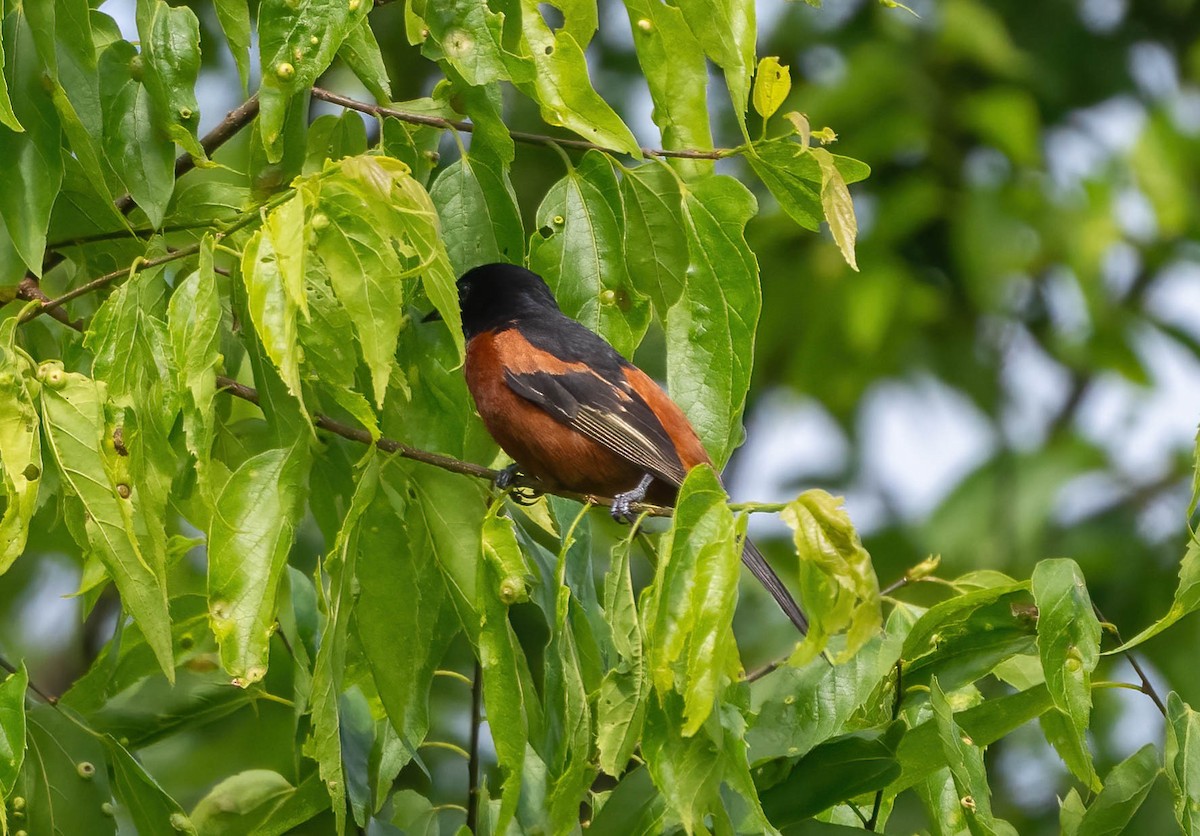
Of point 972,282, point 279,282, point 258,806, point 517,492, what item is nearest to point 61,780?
point 258,806

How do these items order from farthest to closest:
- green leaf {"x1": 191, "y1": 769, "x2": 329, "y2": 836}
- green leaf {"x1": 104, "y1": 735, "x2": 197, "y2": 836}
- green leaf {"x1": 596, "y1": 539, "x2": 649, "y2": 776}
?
green leaf {"x1": 191, "y1": 769, "x2": 329, "y2": 836}, green leaf {"x1": 104, "y1": 735, "x2": 197, "y2": 836}, green leaf {"x1": 596, "y1": 539, "x2": 649, "y2": 776}

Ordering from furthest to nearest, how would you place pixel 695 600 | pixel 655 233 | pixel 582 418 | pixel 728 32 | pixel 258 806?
pixel 582 418, pixel 258 806, pixel 655 233, pixel 728 32, pixel 695 600

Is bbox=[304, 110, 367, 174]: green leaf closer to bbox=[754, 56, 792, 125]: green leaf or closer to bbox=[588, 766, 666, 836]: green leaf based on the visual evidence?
bbox=[754, 56, 792, 125]: green leaf

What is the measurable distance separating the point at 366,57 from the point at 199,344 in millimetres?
762

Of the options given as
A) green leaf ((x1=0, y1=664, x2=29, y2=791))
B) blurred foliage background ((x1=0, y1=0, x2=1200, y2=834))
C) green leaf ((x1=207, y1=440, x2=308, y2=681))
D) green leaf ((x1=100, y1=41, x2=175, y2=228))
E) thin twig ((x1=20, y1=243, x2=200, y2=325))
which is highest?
green leaf ((x1=100, y1=41, x2=175, y2=228))

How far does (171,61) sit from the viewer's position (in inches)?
103

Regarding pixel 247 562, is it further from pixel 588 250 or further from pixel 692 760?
pixel 588 250

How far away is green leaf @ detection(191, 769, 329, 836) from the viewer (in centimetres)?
313

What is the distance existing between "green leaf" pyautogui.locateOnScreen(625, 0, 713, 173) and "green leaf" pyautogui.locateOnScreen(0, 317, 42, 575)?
1.27 m

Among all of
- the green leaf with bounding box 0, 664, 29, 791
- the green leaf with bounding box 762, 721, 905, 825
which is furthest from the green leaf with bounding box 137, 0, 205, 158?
the green leaf with bounding box 762, 721, 905, 825

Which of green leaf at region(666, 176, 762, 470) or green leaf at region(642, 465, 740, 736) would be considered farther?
green leaf at region(666, 176, 762, 470)

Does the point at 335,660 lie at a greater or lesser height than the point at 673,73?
lesser

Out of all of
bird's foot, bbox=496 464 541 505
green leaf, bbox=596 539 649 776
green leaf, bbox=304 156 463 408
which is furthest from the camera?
bird's foot, bbox=496 464 541 505

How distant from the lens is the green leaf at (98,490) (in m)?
2.19
